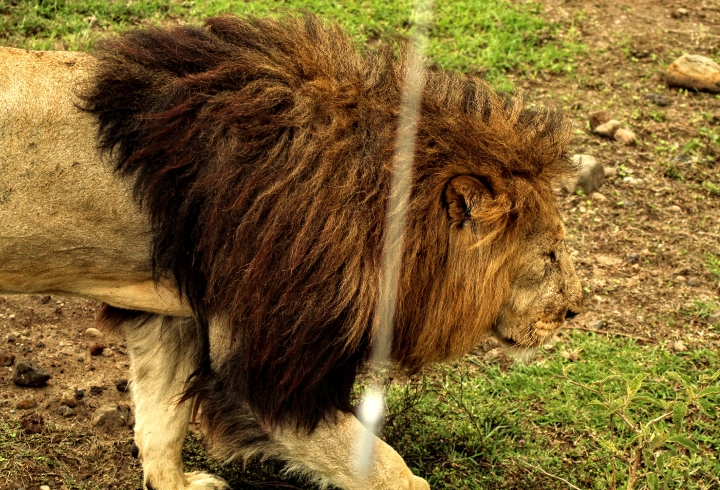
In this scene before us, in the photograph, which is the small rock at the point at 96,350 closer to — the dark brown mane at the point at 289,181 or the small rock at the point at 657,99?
the dark brown mane at the point at 289,181

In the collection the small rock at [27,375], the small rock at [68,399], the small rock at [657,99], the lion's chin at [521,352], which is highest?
the small rock at [657,99]

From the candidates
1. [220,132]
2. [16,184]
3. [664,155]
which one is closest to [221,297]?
[220,132]

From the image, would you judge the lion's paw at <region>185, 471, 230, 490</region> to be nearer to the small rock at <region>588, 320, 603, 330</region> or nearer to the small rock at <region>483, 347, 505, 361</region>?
the small rock at <region>483, 347, 505, 361</region>

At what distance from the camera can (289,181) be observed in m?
3.04

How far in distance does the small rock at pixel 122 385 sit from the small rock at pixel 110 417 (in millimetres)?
151

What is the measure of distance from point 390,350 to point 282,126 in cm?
79

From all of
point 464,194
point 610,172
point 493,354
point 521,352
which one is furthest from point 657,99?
point 464,194

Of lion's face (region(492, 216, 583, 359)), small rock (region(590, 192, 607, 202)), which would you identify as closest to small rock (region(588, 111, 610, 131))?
small rock (region(590, 192, 607, 202))

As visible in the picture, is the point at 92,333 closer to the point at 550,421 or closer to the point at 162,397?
the point at 162,397

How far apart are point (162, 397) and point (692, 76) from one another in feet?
14.3

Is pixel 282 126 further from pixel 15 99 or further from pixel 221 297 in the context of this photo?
pixel 15 99

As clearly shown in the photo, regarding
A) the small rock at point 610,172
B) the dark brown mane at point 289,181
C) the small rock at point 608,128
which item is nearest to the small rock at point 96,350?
the dark brown mane at point 289,181

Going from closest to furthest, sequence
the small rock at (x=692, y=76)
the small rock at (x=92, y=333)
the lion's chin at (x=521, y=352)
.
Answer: the lion's chin at (x=521, y=352) < the small rock at (x=92, y=333) < the small rock at (x=692, y=76)

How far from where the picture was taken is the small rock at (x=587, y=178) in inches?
225
